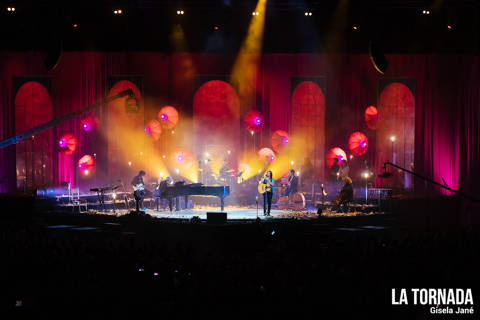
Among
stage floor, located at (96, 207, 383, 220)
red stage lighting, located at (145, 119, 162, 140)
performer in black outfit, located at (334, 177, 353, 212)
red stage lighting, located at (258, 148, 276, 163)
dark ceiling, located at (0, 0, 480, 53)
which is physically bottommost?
stage floor, located at (96, 207, 383, 220)

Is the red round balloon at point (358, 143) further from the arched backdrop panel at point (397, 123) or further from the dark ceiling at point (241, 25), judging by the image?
the dark ceiling at point (241, 25)

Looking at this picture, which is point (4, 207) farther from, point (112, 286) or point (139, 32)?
point (112, 286)

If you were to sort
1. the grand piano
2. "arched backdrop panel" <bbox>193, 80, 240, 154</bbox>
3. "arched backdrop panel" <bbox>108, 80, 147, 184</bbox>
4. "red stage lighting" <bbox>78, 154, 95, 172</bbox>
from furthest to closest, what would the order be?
"arched backdrop panel" <bbox>193, 80, 240, 154</bbox>, "arched backdrop panel" <bbox>108, 80, 147, 184</bbox>, "red stage lighting" <bbox>78, 154, 95, 172</bbox>, the grand piano

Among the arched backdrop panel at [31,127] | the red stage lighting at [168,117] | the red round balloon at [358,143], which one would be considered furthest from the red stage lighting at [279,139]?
the arched backdrop panel at [31,127]

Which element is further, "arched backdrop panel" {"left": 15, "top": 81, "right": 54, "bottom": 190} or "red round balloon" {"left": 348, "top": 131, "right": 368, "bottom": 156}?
"arched backdrop panel" {"left": 15, "top": 81, "right": 54, "bottom": 190}

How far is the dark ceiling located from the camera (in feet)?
50.9

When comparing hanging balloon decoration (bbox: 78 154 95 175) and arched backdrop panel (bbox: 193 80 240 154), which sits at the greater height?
arched backdrop panel (bbox: 193 80 240 154)

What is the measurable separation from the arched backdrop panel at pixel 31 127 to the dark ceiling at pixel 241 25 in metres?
2.88

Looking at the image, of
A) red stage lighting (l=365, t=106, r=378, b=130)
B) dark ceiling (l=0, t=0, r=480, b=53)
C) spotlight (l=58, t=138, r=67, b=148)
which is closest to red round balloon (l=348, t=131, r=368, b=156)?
red stage lighting (l=365, t=106, r=378, b=130)

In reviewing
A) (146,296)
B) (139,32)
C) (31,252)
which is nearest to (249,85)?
(139,32)

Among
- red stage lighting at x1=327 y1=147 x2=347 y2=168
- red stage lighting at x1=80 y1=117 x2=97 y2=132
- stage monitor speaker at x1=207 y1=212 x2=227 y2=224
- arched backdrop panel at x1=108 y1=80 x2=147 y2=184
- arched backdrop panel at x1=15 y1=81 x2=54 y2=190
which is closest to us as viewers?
stage monitor speaker at x1=207 y1=212 x2=227 y2=224

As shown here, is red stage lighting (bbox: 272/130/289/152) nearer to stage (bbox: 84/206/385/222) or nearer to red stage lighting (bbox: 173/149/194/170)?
red stage lighting (bbox: 173/149/194/170)

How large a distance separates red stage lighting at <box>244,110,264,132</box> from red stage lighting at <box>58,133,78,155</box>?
6.00 m

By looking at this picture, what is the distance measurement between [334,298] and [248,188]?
12.1m
